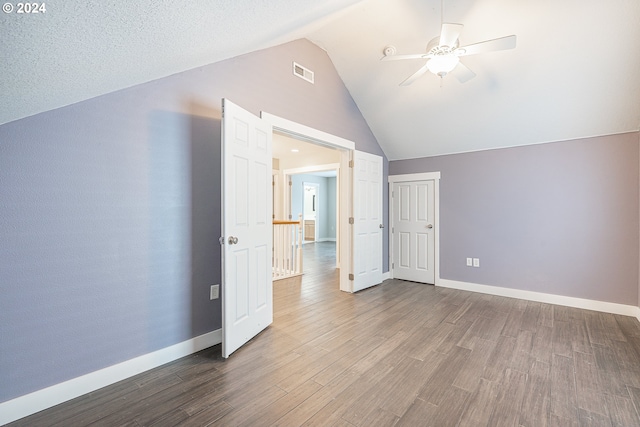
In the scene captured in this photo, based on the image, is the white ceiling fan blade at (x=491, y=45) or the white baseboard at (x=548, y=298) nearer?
the white ceiling fan blade at (x=491, y=45)

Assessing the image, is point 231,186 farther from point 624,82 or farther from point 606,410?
point 624,82

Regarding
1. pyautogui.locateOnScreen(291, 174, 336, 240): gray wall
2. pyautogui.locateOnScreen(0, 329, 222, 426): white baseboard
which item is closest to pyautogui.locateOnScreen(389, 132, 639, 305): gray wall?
pyautogui.locateOnScreen(0, 329, 222, 426): white baseboard

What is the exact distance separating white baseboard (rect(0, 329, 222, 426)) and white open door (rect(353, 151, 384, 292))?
95.7 inches

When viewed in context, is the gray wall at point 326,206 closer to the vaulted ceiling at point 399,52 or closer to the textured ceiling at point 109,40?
the vaulted ceiling at point 399,52

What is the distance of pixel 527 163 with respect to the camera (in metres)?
3.80

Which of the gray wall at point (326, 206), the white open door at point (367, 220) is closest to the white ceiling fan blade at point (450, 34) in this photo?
the white open door at point (367, 220)

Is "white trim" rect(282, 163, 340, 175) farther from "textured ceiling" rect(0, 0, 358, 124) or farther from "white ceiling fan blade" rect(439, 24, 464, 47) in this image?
"textured ceiling" rect(0, 0, 358, 124)

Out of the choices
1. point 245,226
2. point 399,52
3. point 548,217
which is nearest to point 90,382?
point 245,226

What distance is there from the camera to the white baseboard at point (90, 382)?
1560mm

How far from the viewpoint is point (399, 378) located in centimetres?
197

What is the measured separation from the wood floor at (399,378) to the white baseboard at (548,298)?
0.17 m

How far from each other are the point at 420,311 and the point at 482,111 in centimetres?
271

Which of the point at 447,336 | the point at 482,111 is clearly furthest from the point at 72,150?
the point at 482,111

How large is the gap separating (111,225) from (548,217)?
4804 mm
